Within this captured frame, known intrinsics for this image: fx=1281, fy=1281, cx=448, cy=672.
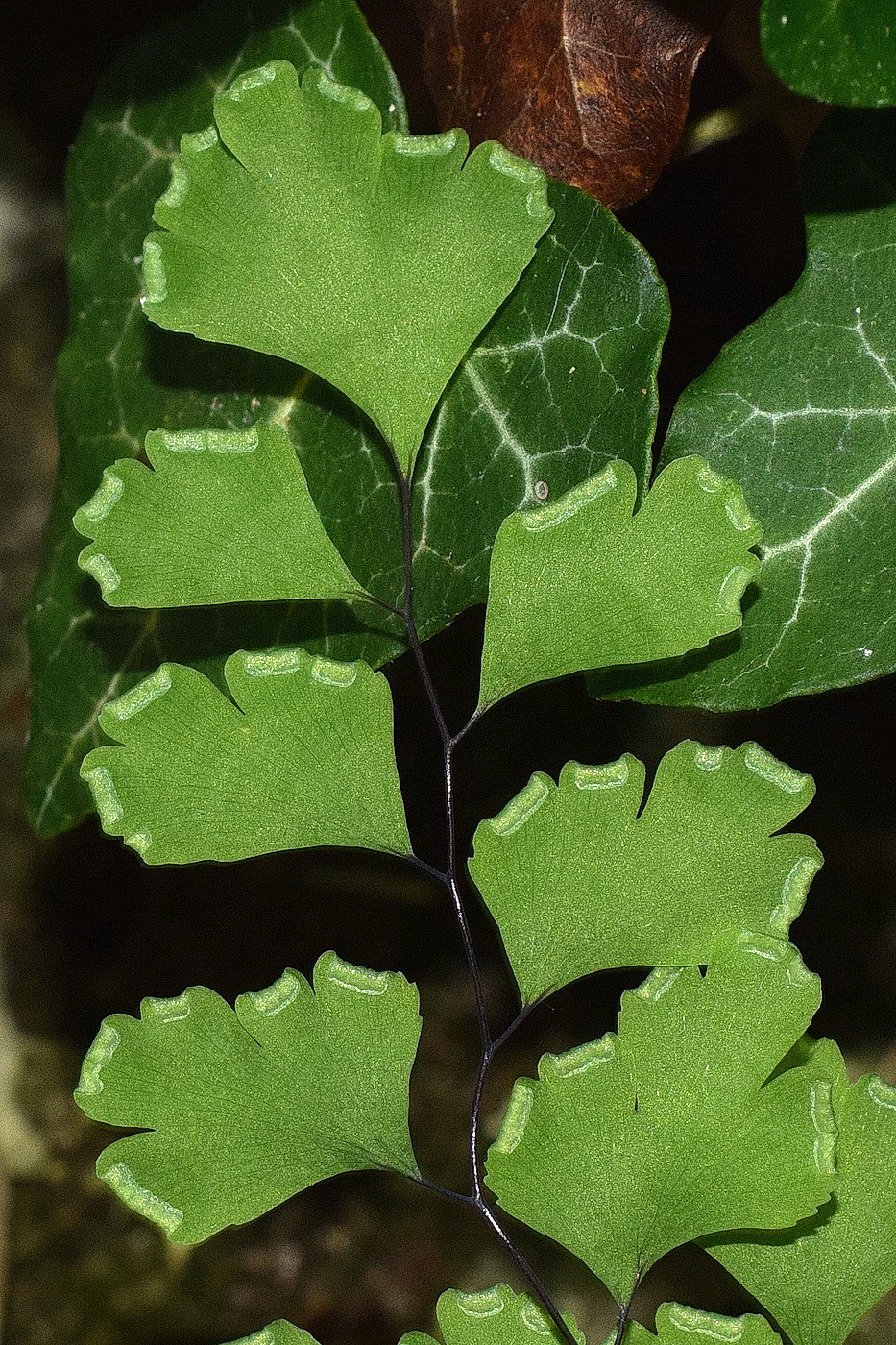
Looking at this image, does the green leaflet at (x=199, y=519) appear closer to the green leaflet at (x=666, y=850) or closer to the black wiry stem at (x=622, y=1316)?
the green leaflet at (x=666, y=850)

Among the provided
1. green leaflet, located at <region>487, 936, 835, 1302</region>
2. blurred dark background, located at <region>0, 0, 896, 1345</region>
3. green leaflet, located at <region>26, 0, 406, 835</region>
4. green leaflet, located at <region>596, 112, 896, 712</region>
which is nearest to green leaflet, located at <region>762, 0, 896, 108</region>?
green leaflet, located at <region>596, 112, 896, 712</region>

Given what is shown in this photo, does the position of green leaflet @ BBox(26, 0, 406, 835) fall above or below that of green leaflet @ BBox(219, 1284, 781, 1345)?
above

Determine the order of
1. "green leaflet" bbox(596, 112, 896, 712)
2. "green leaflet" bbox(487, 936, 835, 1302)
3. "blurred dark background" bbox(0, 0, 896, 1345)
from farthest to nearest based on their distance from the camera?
1. "blurred dark background" bbox(0, 0, 896, 1345)
2. "green leaflet" bbox(596, 112, 896, 712)
3. "green leaflet" bbox(487, 936, 835, 1302)

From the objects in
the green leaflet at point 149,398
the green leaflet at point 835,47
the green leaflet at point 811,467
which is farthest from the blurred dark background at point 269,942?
the green leaflet at point 835,47

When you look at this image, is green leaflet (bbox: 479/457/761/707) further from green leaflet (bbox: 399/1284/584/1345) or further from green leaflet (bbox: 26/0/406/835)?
green leaflet (bbox: 399/1284/584/1345)

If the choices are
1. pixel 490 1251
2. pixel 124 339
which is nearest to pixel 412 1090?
pixel 490 1251
